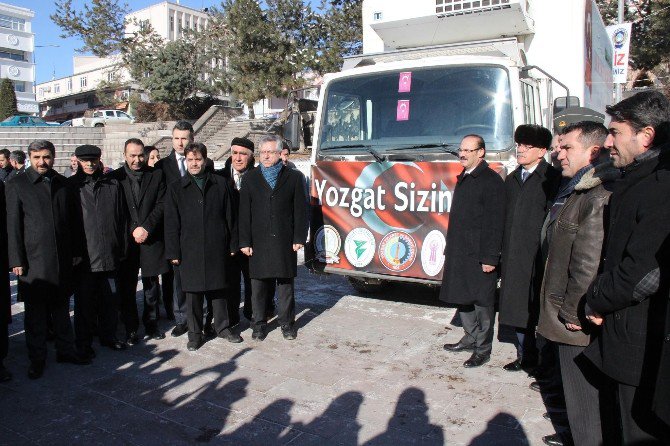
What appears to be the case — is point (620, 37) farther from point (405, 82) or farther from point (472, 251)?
point (472, 251)

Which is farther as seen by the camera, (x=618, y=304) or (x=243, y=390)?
→ (x=243, y=390)

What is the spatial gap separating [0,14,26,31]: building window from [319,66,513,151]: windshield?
247 feet

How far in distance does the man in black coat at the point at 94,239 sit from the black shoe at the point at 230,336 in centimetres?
94

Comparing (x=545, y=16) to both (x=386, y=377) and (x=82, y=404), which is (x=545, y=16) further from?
(x=82, y=404)

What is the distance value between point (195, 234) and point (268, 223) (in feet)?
2.36

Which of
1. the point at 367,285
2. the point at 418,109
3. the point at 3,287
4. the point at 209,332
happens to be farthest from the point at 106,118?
the point at 418,109

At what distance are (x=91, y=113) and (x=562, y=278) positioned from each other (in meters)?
39.8

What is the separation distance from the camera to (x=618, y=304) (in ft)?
8.50

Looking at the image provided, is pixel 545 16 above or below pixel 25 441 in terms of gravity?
above

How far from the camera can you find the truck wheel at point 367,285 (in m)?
7.28

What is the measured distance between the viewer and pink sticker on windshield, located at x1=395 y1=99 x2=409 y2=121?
5.88m

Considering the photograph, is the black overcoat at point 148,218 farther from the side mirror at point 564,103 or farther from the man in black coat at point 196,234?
the side mirror at point 564,103

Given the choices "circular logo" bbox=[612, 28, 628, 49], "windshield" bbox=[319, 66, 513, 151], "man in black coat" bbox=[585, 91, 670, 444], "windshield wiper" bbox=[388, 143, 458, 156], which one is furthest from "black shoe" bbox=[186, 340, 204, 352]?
"circular logo" bbox=[612, 28, 628, 49]

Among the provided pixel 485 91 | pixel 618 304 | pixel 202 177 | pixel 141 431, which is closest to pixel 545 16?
pixel 485 91
